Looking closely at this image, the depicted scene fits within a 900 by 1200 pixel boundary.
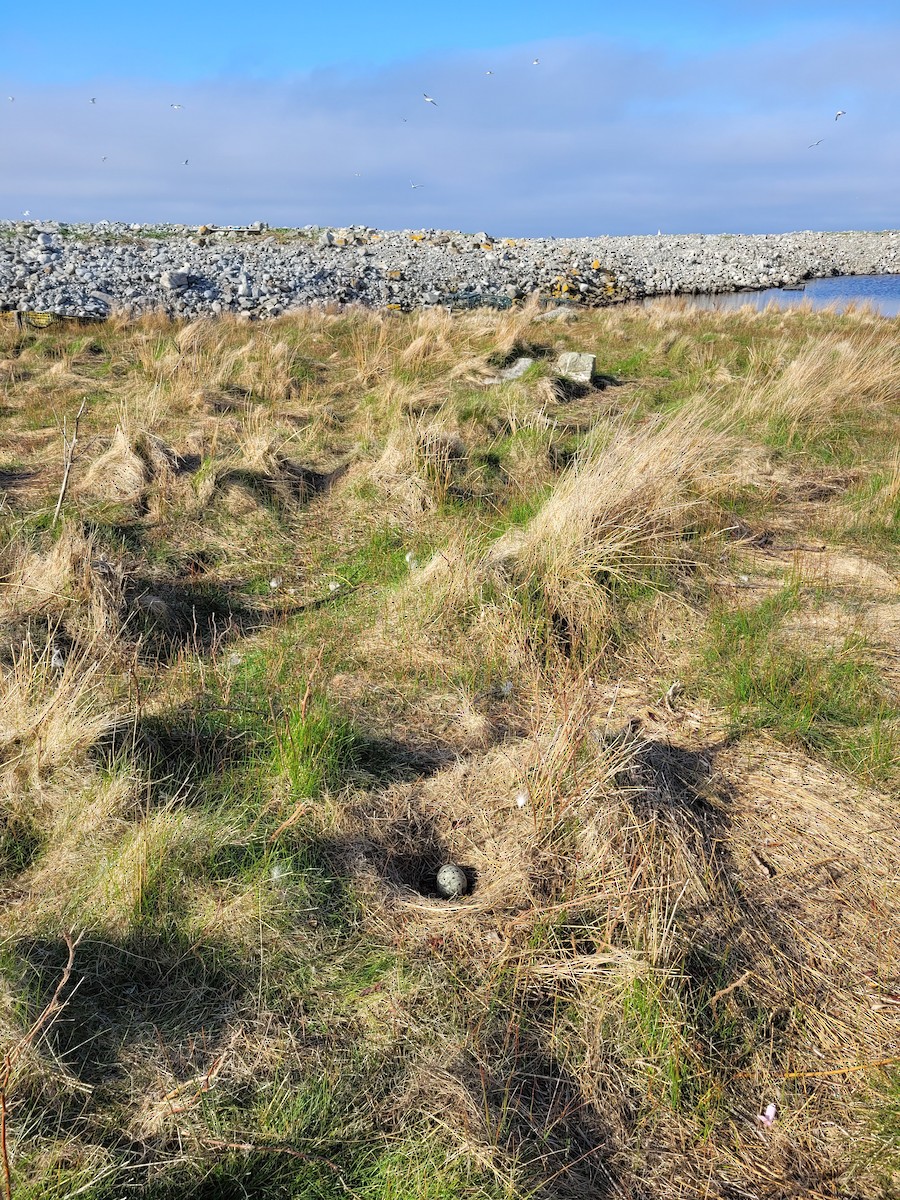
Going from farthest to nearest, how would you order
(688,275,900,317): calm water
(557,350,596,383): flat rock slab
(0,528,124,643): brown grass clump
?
1. (688,275,900,317): calm water
2. (557,350,596,383): flat rock slab
3. (0,528,124,643): brown grass clump

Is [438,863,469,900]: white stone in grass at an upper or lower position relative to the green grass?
lower

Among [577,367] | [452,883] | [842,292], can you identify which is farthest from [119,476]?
[842,292]

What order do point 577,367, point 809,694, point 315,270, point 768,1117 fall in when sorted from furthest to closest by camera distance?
1. point 315,270
2. point 577,367
3. point 809,694
4. point 768,1117

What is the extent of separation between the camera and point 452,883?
8.98 ft

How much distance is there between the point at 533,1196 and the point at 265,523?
4.37 meters

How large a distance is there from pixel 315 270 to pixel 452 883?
16.2 meters

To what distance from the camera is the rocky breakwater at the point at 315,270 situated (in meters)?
13.1

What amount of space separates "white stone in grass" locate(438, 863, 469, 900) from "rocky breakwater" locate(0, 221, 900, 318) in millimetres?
10946

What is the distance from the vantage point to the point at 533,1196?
183 cm

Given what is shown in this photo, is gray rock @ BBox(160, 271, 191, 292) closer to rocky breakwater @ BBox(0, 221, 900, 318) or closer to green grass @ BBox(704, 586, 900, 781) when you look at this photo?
rocky breakwater @ BBox(0, 221, 900, 318)

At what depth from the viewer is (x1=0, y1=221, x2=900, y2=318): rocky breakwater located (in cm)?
1308

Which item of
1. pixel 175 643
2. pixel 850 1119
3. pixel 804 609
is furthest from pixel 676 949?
pixel 175 643

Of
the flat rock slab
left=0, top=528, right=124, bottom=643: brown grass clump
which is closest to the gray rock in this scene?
the flat rock slab

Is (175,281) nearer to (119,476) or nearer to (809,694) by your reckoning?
(119,476)
